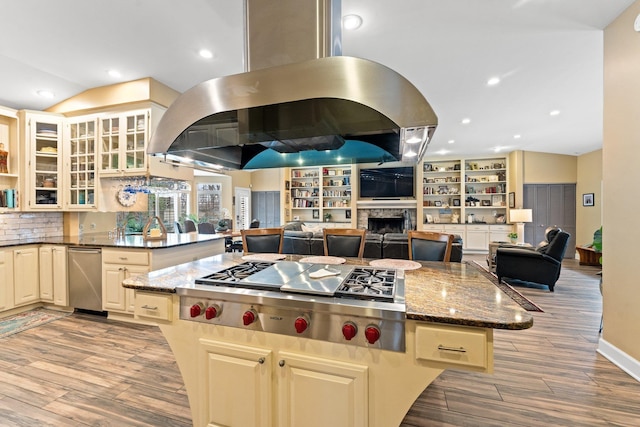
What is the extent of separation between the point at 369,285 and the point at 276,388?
2.14 ft

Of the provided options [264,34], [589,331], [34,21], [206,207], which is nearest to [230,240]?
[206,207]

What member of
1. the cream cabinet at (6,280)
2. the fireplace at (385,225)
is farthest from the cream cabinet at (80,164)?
the fireplace at (385,225)

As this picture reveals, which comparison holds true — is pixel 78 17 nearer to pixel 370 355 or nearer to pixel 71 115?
pixel 71 115

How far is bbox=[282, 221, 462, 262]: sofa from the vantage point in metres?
3.92

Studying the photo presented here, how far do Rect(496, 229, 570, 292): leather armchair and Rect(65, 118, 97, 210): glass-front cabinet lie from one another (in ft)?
20.0

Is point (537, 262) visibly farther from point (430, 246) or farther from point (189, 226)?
point (189, 226)

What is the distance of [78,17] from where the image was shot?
2.28m

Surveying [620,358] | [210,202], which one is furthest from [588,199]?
[210,202]

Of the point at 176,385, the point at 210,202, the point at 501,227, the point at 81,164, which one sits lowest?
the point at 176,385

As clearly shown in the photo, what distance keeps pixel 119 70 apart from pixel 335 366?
3769mm

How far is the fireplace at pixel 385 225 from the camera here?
25.8 ft

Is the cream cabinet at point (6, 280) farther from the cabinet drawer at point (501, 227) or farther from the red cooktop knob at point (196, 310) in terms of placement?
Answer: the cabinet drawer at point (501, 227)

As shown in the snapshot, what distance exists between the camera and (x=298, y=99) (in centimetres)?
119

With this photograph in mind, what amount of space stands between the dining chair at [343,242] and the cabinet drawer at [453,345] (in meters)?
1.51
